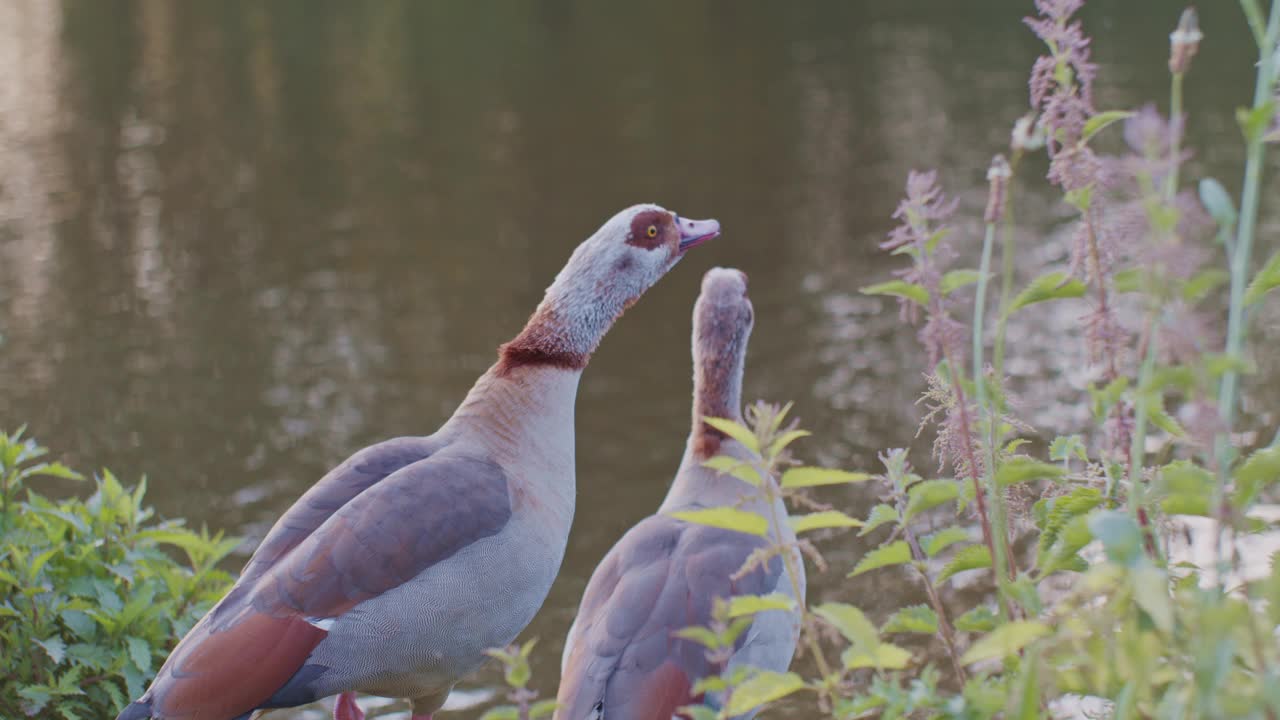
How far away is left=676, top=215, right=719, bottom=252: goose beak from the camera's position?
482 cm

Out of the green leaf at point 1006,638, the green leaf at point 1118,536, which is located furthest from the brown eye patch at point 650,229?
the green leaf at point 1118,536

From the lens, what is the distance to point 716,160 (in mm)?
17578

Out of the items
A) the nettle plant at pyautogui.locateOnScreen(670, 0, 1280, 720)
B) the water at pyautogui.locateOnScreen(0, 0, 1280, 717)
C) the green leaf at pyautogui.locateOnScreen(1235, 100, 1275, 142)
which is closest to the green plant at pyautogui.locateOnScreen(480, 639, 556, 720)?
the nettle plant at pyautogui.locateOnScreen(670, 0, 1280, 720)

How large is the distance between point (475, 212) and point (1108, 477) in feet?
46.8

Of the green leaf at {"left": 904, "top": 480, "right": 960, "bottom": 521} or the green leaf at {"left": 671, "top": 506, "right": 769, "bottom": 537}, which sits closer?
the green leaf at {"left": 671, "top": 506, "right": 769, "bottom": 537}

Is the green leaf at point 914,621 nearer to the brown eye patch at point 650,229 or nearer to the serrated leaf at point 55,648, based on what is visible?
the brown eye patch at point 650,229

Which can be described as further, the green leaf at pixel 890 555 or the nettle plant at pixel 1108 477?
the green leaf at pixel 890 555

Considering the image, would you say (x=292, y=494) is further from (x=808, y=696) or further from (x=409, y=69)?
(x=409, y=69)

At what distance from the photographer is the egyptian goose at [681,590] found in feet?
12.2

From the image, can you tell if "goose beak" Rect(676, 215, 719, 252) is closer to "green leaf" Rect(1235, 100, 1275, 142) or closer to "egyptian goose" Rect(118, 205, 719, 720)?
"egyptian goose" Rect(118, 205, 719, 720)

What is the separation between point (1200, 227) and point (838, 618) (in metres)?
0.70

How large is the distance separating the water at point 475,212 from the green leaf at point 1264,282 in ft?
17.5

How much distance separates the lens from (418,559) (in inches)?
152

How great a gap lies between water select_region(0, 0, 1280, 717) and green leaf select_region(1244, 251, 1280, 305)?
5.32 metres
